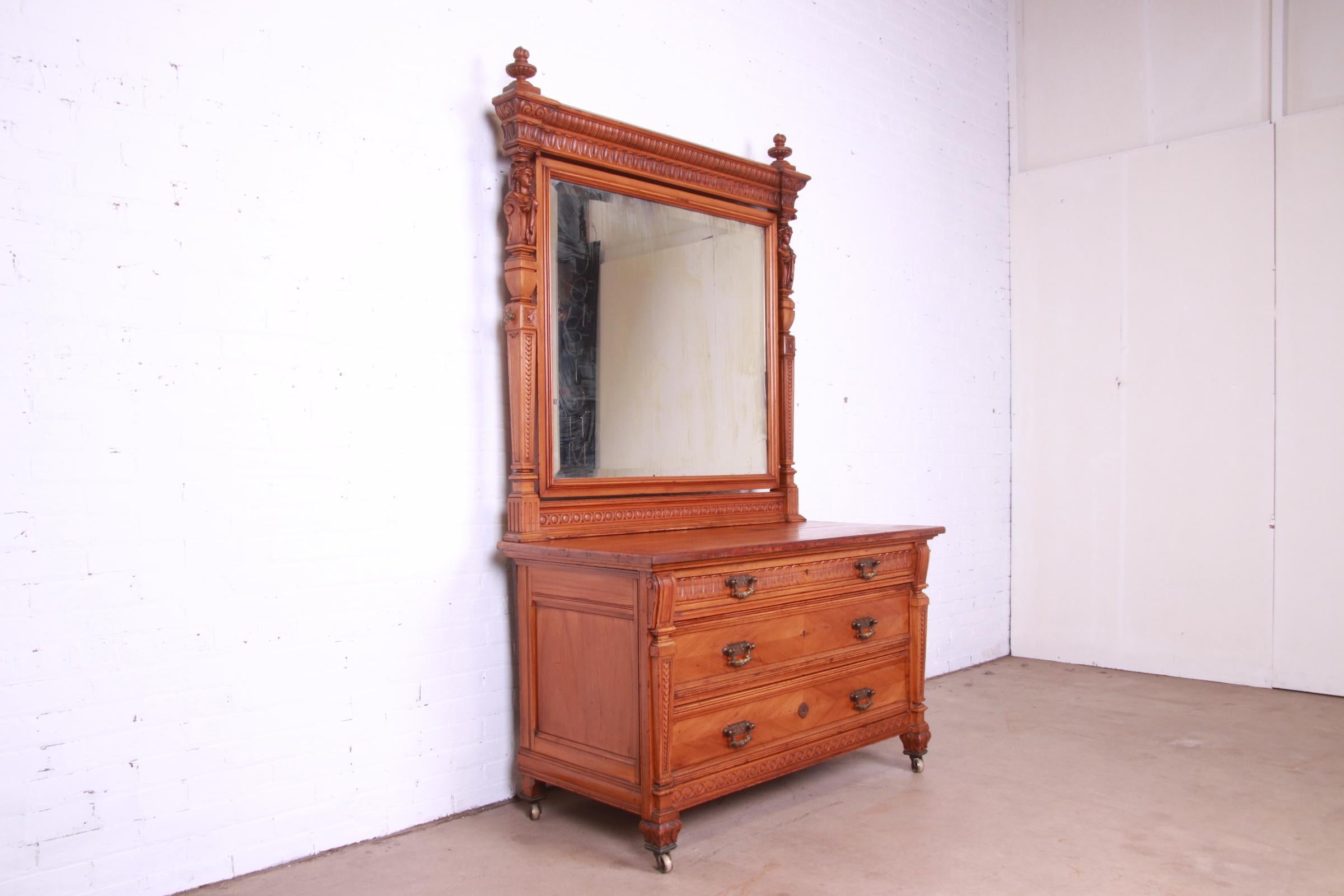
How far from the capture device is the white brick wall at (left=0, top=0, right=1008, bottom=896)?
234 centimetres

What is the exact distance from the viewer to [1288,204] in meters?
4.68

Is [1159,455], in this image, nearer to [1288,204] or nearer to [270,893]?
[1288,204]

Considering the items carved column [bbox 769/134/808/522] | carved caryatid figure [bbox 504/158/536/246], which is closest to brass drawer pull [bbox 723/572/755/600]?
carved column [bbox 769/134/808/522]

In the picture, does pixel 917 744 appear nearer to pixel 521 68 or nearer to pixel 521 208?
pixel 521 208

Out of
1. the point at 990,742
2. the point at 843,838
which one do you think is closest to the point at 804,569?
the point at 843,838

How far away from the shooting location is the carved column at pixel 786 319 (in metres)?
3.90

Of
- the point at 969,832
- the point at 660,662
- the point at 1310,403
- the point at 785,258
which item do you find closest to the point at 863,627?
the point at 969,832

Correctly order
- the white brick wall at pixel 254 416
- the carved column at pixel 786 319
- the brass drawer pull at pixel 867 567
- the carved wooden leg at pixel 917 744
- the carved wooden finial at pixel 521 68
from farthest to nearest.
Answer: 1. the carved column at pixel 786 319
2. the carved wooden leg at pixel 917 744
3. the brass drawer pull at pixel 867 567
4. the carved wooden finial at pixel 521 68
5. the white brick wall at pixel 254 416

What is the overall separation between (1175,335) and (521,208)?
11.5 ft

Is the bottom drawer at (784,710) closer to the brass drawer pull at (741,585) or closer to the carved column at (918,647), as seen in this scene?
the carved column at (918,647)

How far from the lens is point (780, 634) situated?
10.1 feet

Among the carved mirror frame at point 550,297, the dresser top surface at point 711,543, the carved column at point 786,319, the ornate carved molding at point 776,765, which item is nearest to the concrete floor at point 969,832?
the ornate carved molding at point 776,765

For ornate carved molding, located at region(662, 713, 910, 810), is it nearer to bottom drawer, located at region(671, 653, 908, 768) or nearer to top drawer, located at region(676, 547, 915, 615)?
bottom drawer, located at region(671, 653, 908, 768)

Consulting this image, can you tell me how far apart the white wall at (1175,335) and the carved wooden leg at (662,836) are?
10.8 ft
